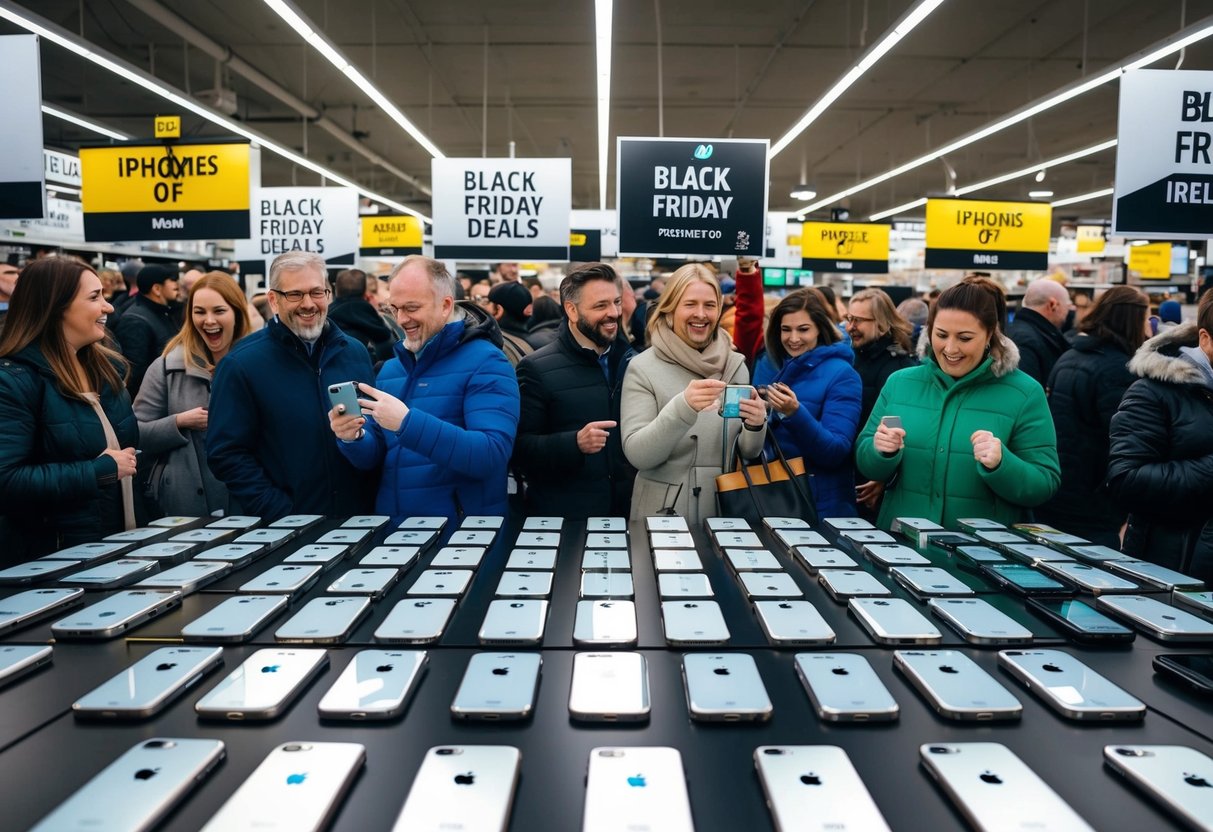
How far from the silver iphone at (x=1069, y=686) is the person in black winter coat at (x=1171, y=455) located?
1544 mm

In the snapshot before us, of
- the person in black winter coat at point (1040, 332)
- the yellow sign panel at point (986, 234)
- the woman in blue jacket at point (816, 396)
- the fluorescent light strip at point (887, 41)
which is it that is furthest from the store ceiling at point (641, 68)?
the woman in blue jacket at point (816, 396)

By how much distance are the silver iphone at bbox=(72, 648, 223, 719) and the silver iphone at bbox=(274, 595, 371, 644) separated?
0.11 meters

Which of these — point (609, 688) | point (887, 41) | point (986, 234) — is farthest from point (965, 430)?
point (986, 234)

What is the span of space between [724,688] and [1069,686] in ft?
1.54

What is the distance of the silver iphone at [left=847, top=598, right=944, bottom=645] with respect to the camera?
1.26m

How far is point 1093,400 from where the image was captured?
4.01 metres

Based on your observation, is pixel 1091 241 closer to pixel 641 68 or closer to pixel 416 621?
pixel 641 68

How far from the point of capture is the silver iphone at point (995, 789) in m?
0.81

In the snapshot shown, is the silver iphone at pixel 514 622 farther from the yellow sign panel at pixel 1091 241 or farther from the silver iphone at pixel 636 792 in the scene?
the yellow sign panel at pixel 1091 241

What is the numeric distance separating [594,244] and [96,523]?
8.14m

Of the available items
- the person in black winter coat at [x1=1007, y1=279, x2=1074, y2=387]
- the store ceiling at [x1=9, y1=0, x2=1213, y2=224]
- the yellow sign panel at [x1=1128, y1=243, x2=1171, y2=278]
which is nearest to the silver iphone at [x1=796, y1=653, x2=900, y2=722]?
the person in black winter coat at [x1=1007, y1=279, x2=1074, y2=387]

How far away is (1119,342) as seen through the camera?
3.98 meters

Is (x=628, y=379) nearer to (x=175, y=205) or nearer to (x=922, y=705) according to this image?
(x=922, y=705)

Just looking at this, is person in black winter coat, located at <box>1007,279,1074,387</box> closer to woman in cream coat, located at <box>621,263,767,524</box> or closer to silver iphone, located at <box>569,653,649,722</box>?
woman in cream coat, located at <box>621,263,767,524</box>
